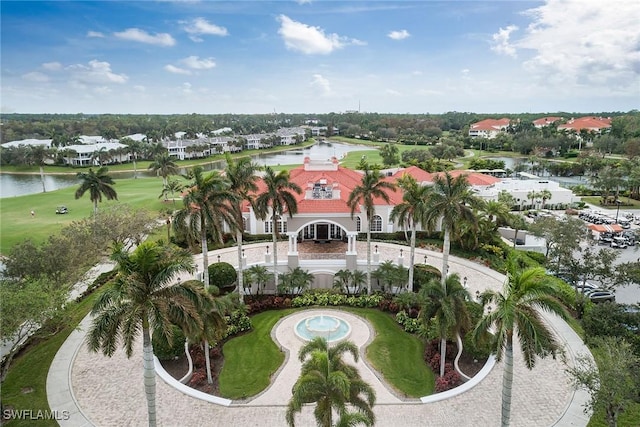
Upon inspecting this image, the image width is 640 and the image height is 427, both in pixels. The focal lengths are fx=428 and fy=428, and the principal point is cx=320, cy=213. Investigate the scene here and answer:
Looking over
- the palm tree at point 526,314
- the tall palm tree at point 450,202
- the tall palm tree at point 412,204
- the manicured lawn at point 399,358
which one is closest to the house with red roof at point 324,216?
the tall palm tree at point 412,204

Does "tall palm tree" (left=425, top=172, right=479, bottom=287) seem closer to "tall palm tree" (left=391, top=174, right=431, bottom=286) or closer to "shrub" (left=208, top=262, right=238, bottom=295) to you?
"tall palm tree" (left=391, top=174, right=431, bottom=286)

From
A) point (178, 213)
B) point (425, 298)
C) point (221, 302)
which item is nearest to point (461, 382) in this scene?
point (425, 298)

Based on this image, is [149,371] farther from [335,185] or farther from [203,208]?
[335,185]

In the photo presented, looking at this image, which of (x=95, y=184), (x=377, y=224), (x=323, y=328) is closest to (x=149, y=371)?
(x=323, y=328)

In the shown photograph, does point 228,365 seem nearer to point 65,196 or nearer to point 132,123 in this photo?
point 65,196

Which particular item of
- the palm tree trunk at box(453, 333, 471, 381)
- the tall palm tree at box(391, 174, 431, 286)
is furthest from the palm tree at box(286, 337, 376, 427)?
the tall palm tree at box(391, 174, 431, 286)

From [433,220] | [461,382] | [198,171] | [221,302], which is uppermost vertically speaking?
[198,171]
